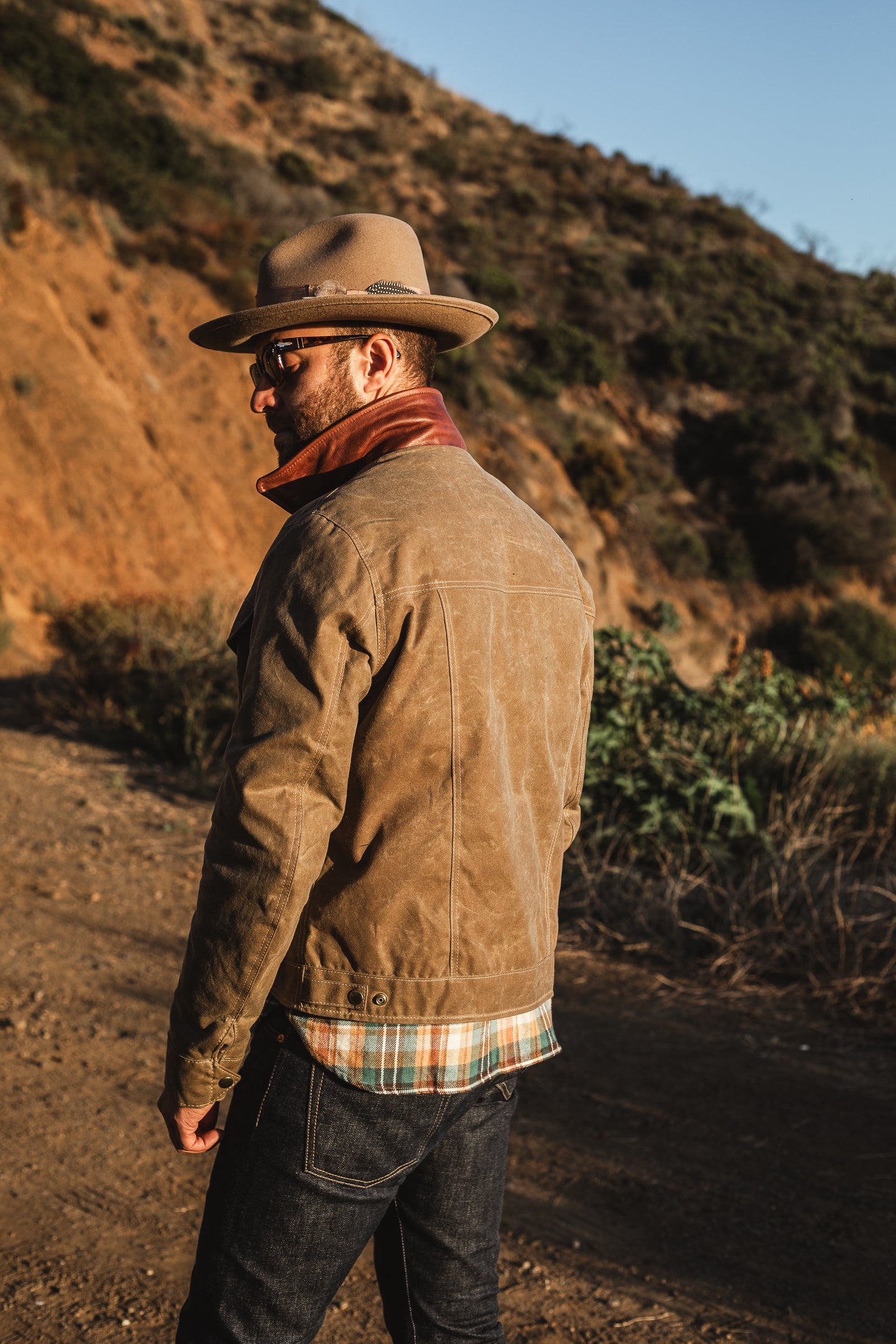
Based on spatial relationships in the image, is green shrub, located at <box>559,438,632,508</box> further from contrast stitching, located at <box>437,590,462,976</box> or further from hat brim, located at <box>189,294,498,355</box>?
contrast stitching, located at <box>437,590,462,976</box>

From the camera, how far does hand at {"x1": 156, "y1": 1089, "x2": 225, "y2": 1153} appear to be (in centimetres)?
150

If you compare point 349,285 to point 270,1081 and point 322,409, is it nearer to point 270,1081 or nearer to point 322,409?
point 322,409

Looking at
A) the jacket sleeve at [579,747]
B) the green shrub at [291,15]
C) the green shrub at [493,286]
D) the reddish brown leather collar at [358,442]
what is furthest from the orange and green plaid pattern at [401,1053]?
the green shrub at [291,15]

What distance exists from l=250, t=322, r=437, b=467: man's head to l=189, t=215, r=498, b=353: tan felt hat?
0.02 meters

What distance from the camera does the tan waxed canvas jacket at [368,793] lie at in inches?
55.1

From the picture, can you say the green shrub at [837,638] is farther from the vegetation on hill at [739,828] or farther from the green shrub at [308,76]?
the green shrub at [308,76]

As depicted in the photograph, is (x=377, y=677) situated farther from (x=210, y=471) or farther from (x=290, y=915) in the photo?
(x=210, y=471)

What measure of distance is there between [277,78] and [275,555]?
3358cm

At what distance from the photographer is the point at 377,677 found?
1.48 metres

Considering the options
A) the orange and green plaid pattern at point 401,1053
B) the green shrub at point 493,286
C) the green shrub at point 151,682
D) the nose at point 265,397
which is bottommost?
the green shrub at point 151,682

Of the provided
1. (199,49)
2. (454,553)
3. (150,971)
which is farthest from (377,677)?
(199,49)

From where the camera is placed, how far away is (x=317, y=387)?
168 cm

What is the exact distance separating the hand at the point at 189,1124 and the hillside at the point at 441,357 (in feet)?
20.1

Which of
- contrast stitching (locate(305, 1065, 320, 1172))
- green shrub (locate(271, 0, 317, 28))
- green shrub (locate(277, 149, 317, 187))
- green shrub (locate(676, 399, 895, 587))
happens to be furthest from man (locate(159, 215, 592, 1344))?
green shrub (locate(271, 0, 317, 28))
